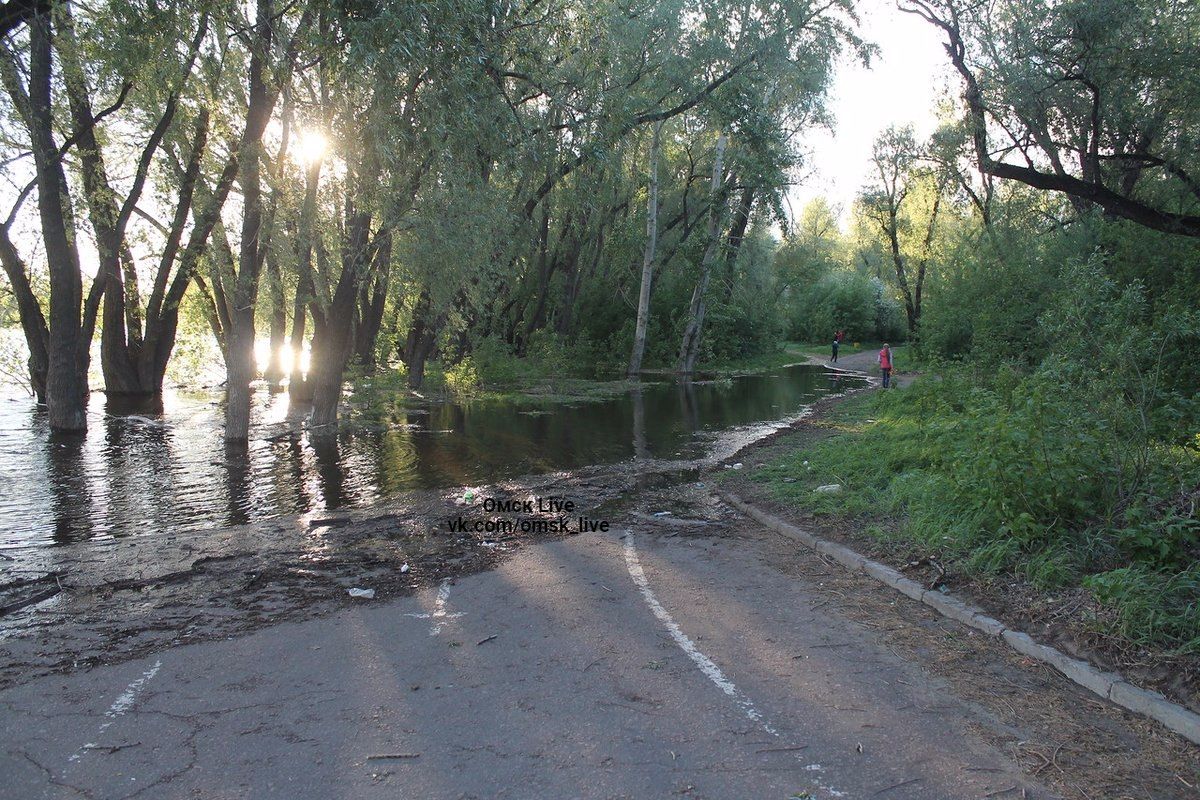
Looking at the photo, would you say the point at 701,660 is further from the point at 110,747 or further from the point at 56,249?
the point at 56,249

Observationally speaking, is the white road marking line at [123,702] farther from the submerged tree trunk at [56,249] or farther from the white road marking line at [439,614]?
the submerged tree trunk at [56,249]

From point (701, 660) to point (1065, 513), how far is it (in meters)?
3.58

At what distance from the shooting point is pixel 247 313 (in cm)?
1548

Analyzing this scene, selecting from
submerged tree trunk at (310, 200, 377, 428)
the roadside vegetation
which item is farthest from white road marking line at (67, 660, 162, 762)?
submerged tree trunk at (310, 200, 377, 428)

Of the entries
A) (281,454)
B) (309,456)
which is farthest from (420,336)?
(309,456)

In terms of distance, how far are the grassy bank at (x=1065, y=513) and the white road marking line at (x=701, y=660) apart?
2.54 metres

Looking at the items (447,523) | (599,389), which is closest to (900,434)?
(447,523)

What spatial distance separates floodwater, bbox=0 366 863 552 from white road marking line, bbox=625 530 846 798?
17.5ft

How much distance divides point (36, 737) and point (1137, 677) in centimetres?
643

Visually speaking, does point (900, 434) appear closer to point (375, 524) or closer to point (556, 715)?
point (375, 524)

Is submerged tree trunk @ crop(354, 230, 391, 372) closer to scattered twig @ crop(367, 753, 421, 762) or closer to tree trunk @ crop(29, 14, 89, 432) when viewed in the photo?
tree trunk @ crop(29, 14, 89, 432)

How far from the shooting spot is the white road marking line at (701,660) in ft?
13.9

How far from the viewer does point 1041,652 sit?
5.14 metres

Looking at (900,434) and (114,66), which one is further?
(900,434)
